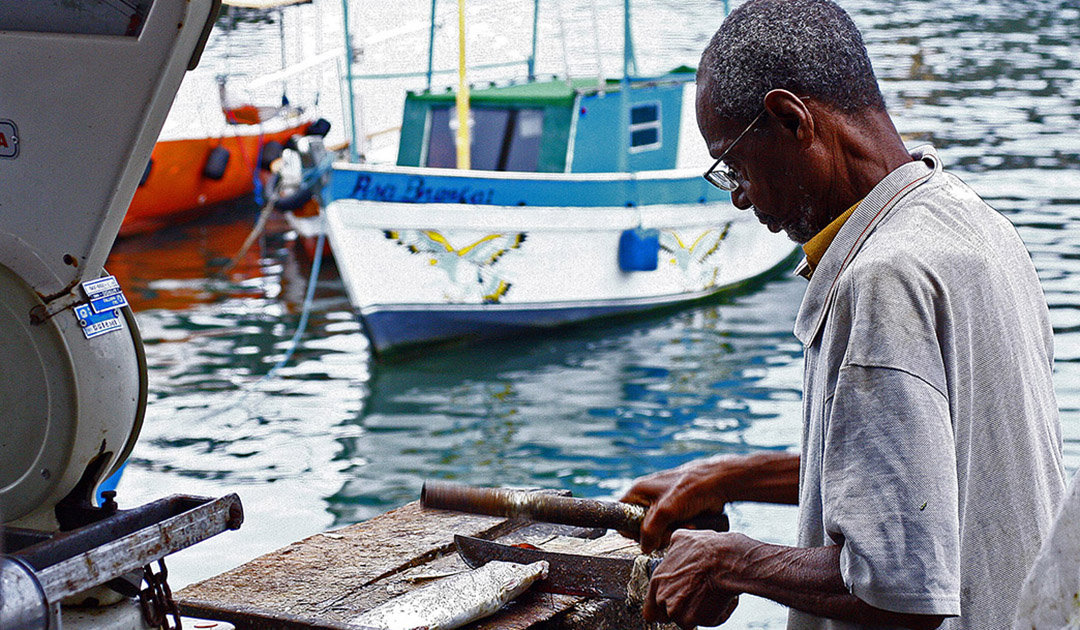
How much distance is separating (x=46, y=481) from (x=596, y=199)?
29.6 feet

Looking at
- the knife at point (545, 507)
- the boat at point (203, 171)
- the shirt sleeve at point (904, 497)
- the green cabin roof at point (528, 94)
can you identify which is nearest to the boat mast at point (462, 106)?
the green cabin roof at point (528, 94)

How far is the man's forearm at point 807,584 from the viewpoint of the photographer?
1607 millimetres

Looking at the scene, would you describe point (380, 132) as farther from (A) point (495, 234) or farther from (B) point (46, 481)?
(B) point (46, 481)

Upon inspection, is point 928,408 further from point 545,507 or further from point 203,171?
point 203,171

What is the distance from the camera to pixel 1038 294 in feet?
5.87

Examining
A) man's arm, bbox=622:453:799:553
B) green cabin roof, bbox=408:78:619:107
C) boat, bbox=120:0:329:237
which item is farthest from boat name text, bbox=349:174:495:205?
man's arm, bbox=622:453:799:553

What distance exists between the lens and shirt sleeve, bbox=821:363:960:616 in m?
1.54

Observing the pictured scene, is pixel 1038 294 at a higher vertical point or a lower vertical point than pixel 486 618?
higher

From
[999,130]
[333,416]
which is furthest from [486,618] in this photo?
[999,130]

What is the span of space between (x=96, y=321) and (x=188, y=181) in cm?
1444

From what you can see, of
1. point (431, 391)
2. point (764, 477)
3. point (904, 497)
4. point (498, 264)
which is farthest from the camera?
point (498, 264)

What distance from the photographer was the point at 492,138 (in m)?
11.3

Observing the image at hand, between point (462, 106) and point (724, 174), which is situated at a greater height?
point (724, 174)

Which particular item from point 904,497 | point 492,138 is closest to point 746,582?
point 904,497
